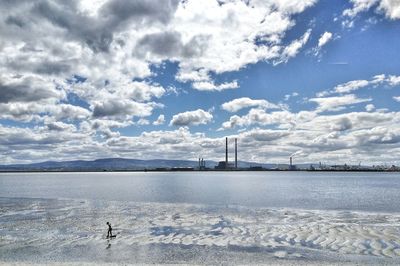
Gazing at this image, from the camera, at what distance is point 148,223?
167ft

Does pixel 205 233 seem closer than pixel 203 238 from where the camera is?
No

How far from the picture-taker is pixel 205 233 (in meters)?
43.4

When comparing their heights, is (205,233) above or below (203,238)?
above

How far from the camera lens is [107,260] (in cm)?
3228

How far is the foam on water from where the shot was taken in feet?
114

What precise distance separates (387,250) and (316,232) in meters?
9.58

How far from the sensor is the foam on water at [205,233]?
114 feet

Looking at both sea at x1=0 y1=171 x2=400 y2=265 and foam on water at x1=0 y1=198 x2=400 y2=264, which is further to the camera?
foam on water at x1=0 y1=198 x2=400 y2=264

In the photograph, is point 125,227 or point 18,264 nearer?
point 18,264

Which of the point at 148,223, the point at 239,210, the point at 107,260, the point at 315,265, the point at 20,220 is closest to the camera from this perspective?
the point at 315,265

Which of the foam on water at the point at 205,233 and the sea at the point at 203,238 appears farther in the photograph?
the foam on water at the point at 205,233

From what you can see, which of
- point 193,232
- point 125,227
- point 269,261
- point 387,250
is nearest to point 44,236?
point 125,227

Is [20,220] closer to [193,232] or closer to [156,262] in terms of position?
[193,232]

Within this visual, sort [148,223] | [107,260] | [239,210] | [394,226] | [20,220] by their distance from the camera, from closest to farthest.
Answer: [107,260] → [394,226] → [148,223] → [20,220] → [239,210]
